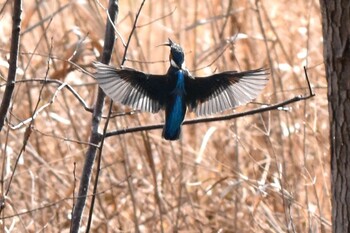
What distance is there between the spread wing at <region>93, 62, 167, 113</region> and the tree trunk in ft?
1.01

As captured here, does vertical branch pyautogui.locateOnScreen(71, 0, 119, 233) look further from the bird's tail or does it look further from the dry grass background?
the dry grass background

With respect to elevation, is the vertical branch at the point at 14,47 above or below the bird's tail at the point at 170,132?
above

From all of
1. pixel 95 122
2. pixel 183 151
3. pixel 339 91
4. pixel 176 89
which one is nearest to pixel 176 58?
pixel 176 89

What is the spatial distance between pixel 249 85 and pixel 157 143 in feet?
3.06

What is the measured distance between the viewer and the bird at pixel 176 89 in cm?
140

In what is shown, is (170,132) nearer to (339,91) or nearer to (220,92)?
(220,92)

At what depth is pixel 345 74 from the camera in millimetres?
1360

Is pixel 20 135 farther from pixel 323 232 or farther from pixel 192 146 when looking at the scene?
pixel 323 232

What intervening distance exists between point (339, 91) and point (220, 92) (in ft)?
0.85

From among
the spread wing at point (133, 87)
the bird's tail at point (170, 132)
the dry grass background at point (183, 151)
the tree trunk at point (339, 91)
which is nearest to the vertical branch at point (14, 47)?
the spread wing at point (133, 87)

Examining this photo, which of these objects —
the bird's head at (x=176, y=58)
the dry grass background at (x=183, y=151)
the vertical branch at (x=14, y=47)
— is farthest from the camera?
the dry grass background at (x=183, y=151)

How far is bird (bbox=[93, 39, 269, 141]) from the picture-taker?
1.40 meters

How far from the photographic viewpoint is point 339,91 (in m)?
1.37

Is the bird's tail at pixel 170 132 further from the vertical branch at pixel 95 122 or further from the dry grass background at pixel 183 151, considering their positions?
the dry grass background at pixel 183 151
